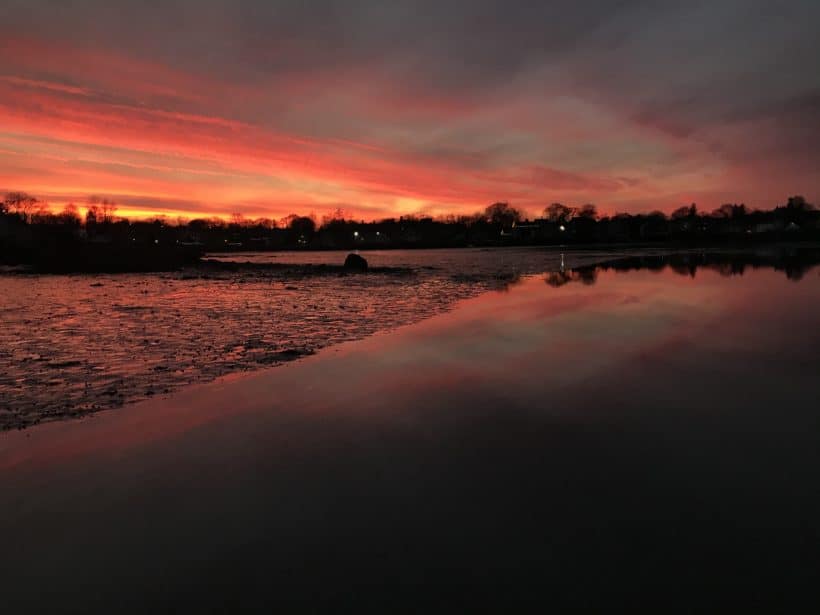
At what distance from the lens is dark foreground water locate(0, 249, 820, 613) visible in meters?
3.54

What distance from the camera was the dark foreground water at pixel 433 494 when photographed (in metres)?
3.54

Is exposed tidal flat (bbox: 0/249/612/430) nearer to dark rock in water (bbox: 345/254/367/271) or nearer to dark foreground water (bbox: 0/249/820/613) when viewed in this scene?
dark foreground water (bbox: 0/249/820/613)

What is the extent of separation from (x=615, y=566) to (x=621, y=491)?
4.01 ft

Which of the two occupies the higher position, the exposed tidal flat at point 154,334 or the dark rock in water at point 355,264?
the dark rock in water at point 355,264

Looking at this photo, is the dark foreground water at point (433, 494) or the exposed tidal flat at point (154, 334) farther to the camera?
the exposed tidal flat at point (154, 334)

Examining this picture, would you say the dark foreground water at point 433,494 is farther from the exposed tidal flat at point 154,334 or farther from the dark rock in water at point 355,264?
the dark rock in water at point 355,264

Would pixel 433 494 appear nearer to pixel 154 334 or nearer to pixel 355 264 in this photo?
pixel 154 334

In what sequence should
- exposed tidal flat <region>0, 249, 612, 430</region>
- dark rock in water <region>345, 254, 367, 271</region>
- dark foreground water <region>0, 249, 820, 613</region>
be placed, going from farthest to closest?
dark rock in water <region>345, 254, 367, 271</region>
exposed tidal flat <region>0, 249, 612, 430</region>
dark foreground water <region>0, 249, 820, 613</region>

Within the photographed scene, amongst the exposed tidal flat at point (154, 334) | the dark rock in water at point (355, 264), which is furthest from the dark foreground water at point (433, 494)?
the dark rock in water at point (355, 264)

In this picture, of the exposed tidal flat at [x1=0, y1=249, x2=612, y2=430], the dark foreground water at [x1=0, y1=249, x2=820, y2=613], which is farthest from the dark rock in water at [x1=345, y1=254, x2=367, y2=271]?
the dark foreground water at [x1=0, y1=249, x2=820, y2=613]

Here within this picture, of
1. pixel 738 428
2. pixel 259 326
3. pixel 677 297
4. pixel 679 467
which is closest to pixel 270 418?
pixel 679 467

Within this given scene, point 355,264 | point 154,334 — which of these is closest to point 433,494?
point 154,334

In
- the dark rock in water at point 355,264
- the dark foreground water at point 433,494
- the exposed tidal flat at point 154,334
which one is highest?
the dark rock in water at point 355,264

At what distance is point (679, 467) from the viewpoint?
5301 millimetres
